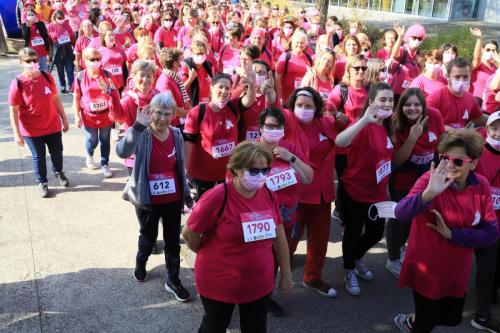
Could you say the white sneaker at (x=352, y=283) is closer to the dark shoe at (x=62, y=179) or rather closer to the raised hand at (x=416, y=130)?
the raised hand at (x=416, y=130)

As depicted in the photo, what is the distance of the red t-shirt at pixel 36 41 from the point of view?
37.0 feet

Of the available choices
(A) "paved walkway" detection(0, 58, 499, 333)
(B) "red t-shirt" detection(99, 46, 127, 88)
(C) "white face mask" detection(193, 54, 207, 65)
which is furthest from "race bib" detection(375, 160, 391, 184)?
(B) "red t-shirt" detection(99, 46, 127, 88)

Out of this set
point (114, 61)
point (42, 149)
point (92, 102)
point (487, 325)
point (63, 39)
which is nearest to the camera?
point (487, 325)

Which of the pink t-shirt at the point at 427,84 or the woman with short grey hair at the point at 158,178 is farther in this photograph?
the pink t-shirt at the point at 427,84

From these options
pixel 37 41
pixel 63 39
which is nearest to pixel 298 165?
pixel 63 39

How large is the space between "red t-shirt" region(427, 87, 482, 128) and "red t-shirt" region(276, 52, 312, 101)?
2.58 metres

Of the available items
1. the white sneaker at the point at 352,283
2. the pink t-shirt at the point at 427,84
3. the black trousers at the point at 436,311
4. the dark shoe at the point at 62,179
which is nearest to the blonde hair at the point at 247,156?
the black trousers at the point at 436,311

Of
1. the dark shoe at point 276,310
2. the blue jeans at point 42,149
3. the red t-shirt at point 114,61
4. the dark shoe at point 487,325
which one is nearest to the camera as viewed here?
the dark shoe at point 487,325

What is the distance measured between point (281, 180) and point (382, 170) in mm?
1120

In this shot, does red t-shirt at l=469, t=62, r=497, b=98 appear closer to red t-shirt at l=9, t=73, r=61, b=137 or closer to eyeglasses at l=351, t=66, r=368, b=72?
eyeglasses at l=351, t=66, r=368, b=72

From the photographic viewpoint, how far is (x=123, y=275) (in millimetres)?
4879

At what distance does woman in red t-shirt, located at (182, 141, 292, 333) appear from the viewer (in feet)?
10.1

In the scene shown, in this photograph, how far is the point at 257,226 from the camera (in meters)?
3.11

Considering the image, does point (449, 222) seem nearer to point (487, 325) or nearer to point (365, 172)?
point (365, 172)
